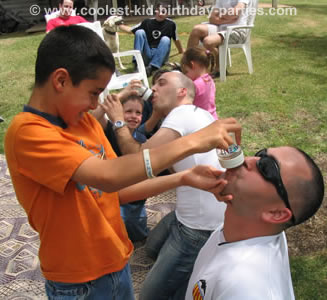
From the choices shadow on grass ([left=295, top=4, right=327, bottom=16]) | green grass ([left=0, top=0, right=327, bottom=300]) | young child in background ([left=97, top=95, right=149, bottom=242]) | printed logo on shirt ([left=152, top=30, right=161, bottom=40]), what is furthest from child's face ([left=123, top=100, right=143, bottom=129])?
→ shadow on grass ([left=295, top=4, right=327, bottom=16])

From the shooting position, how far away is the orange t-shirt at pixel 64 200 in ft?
4.86

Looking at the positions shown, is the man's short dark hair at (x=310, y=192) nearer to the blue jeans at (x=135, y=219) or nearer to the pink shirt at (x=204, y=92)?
the blue jeans at (x=135, y=219)

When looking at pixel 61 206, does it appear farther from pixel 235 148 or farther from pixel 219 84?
pixel 219 84

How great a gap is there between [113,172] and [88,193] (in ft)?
1.03

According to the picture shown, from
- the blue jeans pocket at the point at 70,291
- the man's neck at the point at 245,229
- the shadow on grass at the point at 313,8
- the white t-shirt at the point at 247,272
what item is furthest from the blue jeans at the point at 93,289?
the shadow on grass at the point at 313,8

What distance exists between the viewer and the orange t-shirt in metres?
1.48

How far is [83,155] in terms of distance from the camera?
1498 mm

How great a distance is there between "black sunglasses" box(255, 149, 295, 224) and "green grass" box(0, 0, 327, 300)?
1727 millimetres

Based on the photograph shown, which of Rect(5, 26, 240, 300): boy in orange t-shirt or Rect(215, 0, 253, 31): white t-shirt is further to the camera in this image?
Rect(215, 0, 253, 31): white t-shirt

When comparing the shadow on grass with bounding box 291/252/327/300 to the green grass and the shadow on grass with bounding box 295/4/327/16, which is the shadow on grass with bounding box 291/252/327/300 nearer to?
the green grass

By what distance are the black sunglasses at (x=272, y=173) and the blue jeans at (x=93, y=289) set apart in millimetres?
921

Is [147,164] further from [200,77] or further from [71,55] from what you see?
[200,77]

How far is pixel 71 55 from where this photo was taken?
1.53 meters

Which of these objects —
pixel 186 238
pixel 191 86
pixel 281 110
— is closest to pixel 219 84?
pixel 281 110
